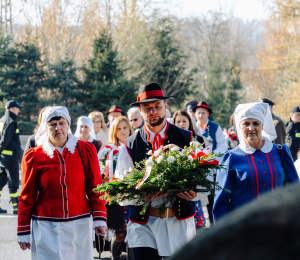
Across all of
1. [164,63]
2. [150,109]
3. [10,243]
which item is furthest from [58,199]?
[164,63]

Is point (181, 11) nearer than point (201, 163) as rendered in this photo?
No

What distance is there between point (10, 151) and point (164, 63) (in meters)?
16.1

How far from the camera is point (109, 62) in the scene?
20047mm

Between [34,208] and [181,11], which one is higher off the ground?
[181,11]

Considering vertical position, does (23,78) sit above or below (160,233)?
above

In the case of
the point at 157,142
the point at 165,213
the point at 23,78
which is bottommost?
the point at 165,213

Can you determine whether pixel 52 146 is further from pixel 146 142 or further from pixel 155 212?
pixel 155 212

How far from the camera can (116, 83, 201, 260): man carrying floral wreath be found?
315 cm

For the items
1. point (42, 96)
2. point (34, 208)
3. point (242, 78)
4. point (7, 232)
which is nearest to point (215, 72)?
point (242, 78)

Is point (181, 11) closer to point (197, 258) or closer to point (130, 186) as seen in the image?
point (130, 186)

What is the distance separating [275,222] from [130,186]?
258 cm

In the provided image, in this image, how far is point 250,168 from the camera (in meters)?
3.11

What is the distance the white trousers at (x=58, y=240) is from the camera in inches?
131

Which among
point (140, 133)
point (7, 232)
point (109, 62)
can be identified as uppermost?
point (109, 62)
